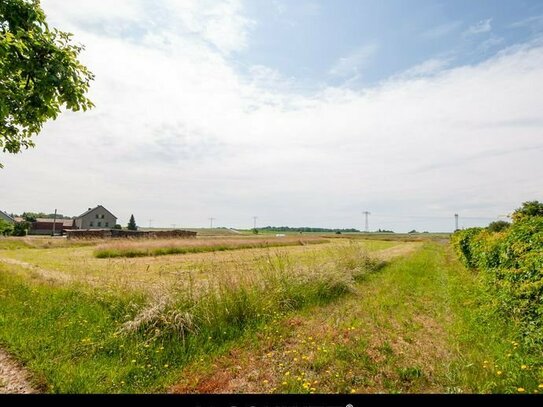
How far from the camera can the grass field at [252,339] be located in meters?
5.01

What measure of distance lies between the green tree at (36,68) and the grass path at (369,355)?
7.01 metres

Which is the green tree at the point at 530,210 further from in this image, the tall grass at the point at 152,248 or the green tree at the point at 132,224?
the green tree at the point at 132,224

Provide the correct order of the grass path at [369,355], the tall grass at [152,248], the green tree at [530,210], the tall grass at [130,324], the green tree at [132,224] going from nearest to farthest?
the grass path at [369,355] < the tall grass at [130,324] < the green tree at [530,210] < the tall grass at [152,248] < the green tree at [132,224]

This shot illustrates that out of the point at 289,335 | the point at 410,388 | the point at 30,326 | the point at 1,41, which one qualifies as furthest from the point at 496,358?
the point at 1,41

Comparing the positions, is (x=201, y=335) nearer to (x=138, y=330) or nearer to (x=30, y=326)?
(x=138, y=330)

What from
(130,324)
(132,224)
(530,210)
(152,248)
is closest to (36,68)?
(130,324)

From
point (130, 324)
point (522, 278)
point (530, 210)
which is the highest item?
point (530, 210)

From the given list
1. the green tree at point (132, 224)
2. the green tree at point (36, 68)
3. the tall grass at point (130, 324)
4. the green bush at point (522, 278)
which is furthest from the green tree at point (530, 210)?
the green tree at point (132, 224)

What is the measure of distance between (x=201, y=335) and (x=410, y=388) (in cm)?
373

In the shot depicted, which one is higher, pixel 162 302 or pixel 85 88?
pixel 85 88

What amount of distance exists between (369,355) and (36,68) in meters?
9.47

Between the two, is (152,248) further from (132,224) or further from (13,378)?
(132,224)

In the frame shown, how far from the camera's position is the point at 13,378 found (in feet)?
16.6
